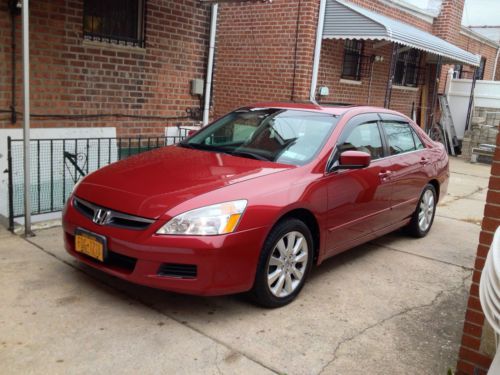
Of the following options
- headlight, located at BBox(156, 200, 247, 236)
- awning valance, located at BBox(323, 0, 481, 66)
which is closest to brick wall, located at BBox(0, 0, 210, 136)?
awning valance, located at BBox(323, 0, 481, 66)

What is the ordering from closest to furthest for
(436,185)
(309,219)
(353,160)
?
(309,219)
(353,160)
(436,185)

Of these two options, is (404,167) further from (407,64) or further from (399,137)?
(407,64)

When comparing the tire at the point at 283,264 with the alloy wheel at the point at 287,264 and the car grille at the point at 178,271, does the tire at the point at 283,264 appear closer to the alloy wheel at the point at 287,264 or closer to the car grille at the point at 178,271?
the alloy wheel at the point at 287,264

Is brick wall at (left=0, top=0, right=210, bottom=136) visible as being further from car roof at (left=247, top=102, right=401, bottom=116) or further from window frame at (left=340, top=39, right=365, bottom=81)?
window frame at (left=340, top=39, right=365, bottom=81)

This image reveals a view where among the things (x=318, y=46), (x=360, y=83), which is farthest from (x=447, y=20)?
(x=318, y=46)

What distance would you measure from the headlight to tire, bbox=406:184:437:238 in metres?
3.19

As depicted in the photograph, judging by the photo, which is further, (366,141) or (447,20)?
(447,20)

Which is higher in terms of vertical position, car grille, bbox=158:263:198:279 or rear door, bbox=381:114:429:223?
rear door, bbox=381:114:429:223

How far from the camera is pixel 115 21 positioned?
22.1 feet

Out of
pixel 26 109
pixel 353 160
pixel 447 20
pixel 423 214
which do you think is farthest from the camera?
pixel 447 20

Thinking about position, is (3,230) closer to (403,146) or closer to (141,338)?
(141,338)

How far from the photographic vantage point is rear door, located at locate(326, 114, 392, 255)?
4340 millimetres

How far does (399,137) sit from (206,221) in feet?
9.90

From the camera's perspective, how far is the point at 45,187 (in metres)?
5.98
